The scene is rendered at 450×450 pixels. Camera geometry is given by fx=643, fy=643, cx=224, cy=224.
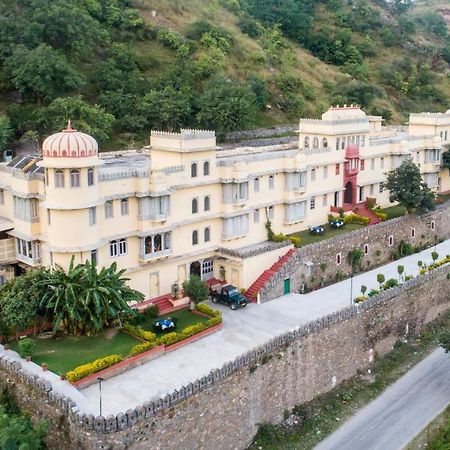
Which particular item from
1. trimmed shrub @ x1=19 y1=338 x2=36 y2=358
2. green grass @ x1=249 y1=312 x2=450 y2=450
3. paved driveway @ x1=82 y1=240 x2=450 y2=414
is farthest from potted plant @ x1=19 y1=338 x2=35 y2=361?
green grass @ x1=249 y1=312 x2=450 y2=450

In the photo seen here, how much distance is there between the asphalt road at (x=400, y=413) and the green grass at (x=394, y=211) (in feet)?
54.0

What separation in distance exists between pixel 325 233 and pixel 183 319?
15989 mm

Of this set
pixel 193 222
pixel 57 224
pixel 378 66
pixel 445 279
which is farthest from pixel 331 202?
pixel 378 66

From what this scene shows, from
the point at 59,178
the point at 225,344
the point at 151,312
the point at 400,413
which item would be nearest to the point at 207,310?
the point at 151,312

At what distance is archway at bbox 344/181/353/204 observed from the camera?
5281 cm

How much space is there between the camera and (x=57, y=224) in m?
34.4

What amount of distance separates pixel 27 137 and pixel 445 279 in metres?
36.2

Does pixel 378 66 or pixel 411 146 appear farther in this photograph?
pixel 378 66

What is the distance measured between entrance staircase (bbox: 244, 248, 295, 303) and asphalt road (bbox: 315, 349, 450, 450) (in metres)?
9.80

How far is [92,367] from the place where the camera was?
29547 mm

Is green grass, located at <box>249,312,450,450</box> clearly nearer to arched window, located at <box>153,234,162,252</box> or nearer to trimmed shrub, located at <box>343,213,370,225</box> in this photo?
trimmed shrub, located at <box>343,213,370,225</box>

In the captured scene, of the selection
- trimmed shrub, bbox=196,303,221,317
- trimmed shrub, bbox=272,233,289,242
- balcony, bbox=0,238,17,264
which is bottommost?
trimmed shrub, bbox=196,303,221,317

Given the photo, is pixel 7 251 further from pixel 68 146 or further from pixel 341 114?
pixel 341 114

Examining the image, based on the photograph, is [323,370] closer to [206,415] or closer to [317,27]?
[206,415]
